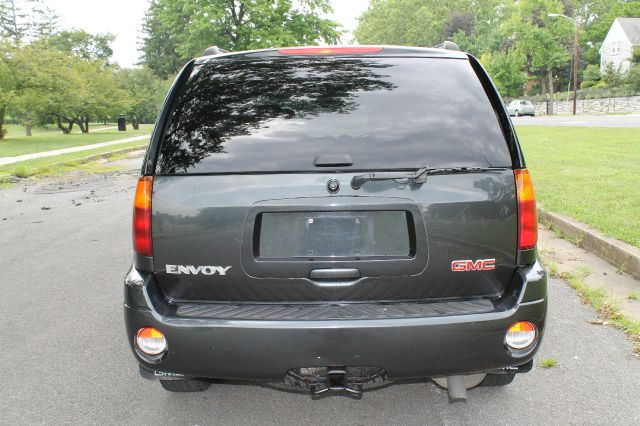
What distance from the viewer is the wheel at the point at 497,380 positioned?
3082 mm

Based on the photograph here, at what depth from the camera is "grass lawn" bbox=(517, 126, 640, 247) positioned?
22.1ft

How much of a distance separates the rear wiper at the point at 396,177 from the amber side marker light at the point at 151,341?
1065 mm

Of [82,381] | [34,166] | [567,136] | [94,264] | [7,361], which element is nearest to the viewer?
[82,381]

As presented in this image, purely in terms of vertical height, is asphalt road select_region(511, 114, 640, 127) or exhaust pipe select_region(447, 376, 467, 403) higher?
asphalt road select_region(511, 114, 640, 127)

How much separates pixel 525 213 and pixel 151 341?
68.8 inches

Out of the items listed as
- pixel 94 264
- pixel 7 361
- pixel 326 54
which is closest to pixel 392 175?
pixel 326 54

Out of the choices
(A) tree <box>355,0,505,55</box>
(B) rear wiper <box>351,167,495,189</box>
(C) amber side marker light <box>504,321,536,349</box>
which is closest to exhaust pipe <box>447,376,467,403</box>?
(C) amber side marker light <box>504,321,536,349</box>

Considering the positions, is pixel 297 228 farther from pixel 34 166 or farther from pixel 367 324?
pixel 34 166

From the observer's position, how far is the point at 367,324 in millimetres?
2434

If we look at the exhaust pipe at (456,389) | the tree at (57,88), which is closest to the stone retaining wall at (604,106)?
the tree at (57,88)

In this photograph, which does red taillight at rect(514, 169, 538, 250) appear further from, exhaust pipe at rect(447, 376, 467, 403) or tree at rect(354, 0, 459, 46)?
tree at rect(354, 0, 459, 46)

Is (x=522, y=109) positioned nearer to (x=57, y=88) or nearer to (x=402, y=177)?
(x=57, y=88)

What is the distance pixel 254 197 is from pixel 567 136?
20.6 m

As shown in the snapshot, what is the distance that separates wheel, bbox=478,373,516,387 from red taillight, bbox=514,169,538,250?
819 mm
